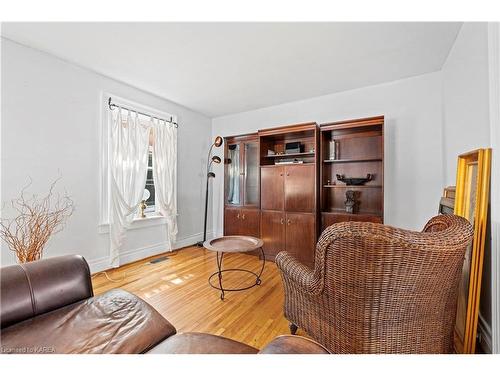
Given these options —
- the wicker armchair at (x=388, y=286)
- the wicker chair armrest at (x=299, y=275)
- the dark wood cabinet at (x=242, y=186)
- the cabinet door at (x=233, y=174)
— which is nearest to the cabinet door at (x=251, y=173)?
the dark wood cabinet at (x=242, y=186)

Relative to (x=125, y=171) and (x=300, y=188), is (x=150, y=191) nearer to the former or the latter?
(x=125, y=171)

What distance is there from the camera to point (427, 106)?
2736mm

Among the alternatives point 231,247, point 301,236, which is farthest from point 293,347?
point 301,236

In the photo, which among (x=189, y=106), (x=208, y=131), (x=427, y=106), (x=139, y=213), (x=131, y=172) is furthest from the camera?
(x=208, y=131)

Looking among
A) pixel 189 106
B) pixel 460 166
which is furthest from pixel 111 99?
pixel 460 166

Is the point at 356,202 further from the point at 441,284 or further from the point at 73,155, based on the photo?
the point at 73,155

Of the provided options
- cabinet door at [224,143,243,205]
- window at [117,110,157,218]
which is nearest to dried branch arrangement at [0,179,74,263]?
window at [117,110,157,218]

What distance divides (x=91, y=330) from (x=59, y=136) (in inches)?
92.1

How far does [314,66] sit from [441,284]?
2381 mm

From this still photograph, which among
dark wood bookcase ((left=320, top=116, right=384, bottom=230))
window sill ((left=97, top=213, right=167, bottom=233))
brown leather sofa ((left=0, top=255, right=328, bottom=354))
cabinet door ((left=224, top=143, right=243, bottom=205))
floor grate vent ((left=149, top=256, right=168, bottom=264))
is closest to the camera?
brown leather sofa ((left=0, top=255, right=328, bottom=354))

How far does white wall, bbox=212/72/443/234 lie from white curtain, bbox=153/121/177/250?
8.43 feet

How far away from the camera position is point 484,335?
4.69 ft

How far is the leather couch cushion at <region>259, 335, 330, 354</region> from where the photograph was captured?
0.72 meters

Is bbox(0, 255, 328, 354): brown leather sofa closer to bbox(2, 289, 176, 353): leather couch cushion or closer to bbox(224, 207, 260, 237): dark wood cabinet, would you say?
bbox(2, 289, 176, 353): leather couch cushion
